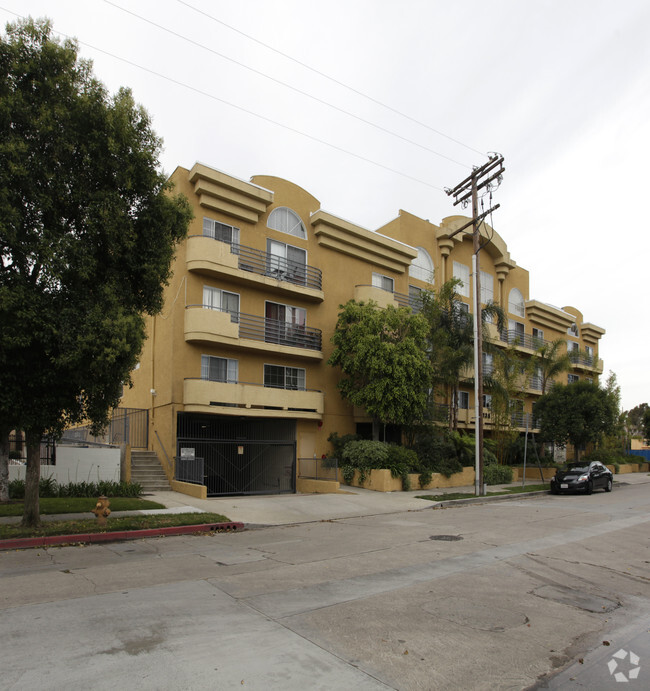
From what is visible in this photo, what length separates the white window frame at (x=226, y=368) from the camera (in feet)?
70.6

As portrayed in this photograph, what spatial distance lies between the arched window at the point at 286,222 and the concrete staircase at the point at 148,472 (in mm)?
10958

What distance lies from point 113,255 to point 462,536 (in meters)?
9.69

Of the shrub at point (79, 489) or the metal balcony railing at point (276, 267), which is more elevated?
the metal balcony railing at point (276, 267)

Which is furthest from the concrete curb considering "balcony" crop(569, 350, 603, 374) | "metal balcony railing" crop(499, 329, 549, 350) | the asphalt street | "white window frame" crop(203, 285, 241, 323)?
"balcony" crop(569, 350, 603, 374)

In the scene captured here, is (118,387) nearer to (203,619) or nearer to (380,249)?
(203,619)

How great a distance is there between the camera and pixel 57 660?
4730mm

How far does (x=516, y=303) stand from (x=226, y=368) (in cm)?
2579

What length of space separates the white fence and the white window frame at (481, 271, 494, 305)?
2654 cm

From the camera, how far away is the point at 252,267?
75.2 ft

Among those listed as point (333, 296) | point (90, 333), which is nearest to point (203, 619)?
point (90, 333)

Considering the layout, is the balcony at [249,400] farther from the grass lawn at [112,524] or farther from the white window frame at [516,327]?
the white window frame at [516,327]

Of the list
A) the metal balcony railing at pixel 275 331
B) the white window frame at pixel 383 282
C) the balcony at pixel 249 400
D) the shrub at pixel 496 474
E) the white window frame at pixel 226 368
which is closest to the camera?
the balcony at pixel 249 400

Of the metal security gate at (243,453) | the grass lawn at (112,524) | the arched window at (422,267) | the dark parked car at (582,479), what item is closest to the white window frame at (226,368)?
the metal security gate at (243,453)

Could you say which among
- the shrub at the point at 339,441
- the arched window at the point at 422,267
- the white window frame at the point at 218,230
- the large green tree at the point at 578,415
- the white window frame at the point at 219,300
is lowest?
the shrub at the point at 339,441
